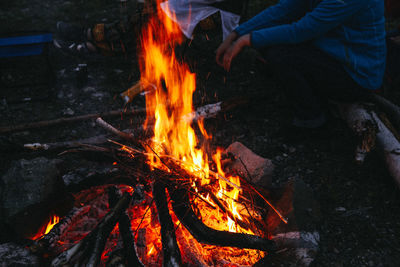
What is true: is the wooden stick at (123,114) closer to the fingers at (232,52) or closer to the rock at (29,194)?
the fingers at (232,52)

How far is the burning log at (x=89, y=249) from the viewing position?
1872 millimetres

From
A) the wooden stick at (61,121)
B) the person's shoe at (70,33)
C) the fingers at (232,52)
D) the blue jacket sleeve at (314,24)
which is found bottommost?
the wooden stick at (61,121)

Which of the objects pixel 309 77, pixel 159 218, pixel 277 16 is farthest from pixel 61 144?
pixel 277 16

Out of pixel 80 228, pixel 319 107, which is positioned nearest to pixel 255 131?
pixel 319 107

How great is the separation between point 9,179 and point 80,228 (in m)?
0.74

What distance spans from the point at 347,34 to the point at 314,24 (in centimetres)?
41

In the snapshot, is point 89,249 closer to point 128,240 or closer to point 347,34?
point 128,240

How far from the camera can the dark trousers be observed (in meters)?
3.18

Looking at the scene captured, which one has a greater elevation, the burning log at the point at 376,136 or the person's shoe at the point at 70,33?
the person's shoe at the point at 70,33

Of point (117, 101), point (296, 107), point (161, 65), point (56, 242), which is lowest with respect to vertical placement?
point (56, 242)

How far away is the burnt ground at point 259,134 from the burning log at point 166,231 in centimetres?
85

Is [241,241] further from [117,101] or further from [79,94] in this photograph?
[79,94]

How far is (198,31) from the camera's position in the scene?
4770mm

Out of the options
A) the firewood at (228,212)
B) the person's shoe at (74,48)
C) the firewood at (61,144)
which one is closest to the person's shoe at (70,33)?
the person's shoe at (74,48)
